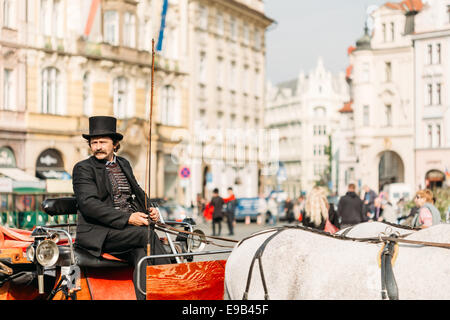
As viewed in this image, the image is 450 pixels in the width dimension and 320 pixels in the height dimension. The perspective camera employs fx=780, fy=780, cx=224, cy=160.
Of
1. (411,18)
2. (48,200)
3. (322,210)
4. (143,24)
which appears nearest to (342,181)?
(411,18)

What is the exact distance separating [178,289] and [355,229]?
2.12 metres

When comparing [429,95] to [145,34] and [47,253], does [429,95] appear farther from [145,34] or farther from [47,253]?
[47,253]

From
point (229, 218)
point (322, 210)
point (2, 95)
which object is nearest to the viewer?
point (322, 210)

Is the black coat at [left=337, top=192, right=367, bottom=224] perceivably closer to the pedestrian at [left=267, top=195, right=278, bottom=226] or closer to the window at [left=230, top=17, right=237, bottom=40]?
the pedestrian at [left=267, top=195, right=278, bottom=226]

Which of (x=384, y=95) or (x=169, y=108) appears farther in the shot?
(x=384, y=95)

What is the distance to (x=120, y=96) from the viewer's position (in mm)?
40562

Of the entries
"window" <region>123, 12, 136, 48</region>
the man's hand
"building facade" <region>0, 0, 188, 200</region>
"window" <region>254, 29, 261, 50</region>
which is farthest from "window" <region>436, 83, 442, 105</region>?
the man's hand

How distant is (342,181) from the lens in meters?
74.2

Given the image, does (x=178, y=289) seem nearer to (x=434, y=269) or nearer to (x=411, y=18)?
(x=434, y=269)

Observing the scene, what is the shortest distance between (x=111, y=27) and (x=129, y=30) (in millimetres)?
1295

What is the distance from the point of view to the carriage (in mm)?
5750

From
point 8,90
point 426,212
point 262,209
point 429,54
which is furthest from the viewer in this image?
point 429,54

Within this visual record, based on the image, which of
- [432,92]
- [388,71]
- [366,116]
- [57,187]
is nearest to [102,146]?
[57,187]

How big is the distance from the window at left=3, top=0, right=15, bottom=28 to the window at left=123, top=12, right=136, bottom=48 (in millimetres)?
7389
